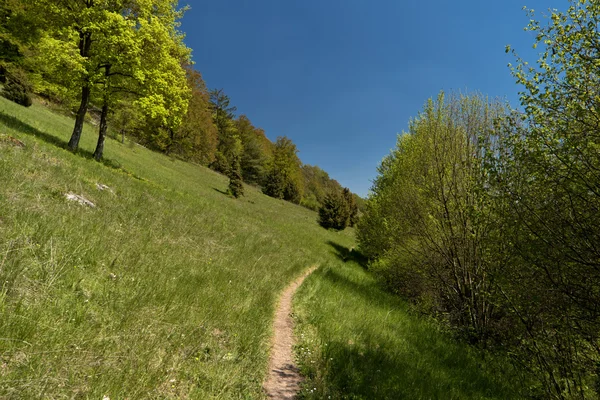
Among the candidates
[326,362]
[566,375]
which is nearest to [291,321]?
[326,362]

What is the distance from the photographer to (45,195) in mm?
6672

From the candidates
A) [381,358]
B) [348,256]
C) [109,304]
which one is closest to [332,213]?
[348,256]

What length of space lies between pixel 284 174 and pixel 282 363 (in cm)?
5844

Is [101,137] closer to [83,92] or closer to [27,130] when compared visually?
[83,92]

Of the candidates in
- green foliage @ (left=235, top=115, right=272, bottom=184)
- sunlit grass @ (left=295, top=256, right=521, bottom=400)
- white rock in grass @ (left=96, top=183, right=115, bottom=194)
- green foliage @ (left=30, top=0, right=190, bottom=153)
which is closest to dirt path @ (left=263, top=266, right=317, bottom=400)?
sunlit grass @ (left=295, top=256, right=521, bottom=400)

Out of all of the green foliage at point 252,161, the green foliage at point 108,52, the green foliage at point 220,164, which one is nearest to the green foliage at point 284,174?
the green foliage at point 252,161

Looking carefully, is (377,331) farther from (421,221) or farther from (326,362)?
(421,221)

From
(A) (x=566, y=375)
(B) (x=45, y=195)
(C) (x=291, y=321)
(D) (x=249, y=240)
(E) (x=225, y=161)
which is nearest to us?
(A) (x=566, y=375)

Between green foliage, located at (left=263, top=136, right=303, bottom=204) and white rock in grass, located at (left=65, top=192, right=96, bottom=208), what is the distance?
46.2 m

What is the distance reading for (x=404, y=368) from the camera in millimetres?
5957

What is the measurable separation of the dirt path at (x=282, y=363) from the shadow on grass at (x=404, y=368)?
666 millimetres

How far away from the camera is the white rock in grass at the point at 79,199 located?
24.0 ft

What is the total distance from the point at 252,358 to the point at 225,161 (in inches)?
2088

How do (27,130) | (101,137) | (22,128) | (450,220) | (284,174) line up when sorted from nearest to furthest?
(450,220) < (22,128) < (27,130) < (101,137) < (284,174)
